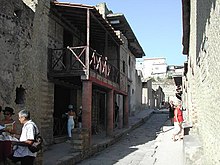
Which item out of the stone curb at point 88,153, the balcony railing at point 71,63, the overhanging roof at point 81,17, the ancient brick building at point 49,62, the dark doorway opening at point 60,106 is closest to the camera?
the stone curb at point 88,153

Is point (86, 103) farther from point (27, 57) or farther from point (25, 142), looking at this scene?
point (25, 142)

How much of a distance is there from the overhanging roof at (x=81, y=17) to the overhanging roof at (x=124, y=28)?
2.58 meters

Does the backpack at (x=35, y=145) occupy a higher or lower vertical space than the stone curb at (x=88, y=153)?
higher

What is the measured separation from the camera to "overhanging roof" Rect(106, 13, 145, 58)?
61.2 feet

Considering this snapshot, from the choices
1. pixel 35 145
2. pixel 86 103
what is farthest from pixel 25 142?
pixel 86 103

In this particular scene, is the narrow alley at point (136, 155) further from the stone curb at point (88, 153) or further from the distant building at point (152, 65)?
the distant building at point (152, 65)

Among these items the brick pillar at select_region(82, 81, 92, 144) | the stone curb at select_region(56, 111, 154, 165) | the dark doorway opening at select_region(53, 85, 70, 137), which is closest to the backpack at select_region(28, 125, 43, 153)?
the stone curb at select_region(56, 111, 154, 165)

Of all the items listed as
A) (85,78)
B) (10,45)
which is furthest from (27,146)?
(85,78)

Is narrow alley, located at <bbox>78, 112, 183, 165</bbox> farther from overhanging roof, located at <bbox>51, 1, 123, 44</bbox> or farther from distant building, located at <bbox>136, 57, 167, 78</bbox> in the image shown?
distant building, located at <bbox>136, 57, 167, 78</bbox>

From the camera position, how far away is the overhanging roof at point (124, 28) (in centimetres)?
1865

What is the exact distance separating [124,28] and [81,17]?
6.96m

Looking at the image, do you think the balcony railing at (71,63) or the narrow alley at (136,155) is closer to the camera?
the narrow alley at (136,155)

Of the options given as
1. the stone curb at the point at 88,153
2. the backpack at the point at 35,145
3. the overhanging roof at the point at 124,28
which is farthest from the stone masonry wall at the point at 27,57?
the overhanging roof at the point at 124,28

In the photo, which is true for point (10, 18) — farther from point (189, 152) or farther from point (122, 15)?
point (122, 15)
